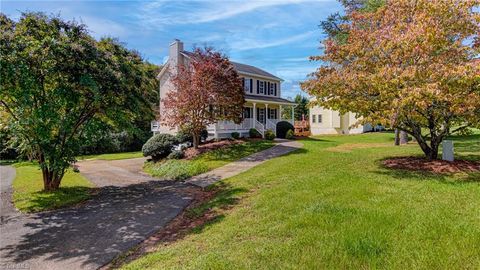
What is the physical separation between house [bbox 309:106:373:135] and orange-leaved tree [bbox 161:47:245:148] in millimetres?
19556

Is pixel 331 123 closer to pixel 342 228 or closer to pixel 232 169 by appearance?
pixel 232 169

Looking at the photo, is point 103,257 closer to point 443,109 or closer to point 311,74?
point 311,74

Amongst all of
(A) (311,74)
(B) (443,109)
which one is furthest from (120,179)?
(B) (443,109)

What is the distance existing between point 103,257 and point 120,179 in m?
8.70

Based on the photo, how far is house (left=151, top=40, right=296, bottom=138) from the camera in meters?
23.6

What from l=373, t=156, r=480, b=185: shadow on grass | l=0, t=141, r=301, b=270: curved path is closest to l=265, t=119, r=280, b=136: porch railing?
l=0, t=141, r=301, b=270: curved path

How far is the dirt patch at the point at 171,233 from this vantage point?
17.3 ft

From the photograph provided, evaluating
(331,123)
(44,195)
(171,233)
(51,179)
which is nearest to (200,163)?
(51,179)

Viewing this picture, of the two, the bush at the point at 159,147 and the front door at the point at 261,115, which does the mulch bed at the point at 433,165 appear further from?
the front door at the point at 261,115

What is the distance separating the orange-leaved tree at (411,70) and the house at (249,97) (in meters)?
13.4

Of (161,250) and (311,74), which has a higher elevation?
(311,74)

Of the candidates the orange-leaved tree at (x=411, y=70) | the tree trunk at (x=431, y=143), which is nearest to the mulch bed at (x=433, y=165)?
the tree trunk at (x=431, y=143)

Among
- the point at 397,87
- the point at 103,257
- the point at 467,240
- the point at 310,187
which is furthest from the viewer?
the point at 397,87

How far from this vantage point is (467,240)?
4.43m
